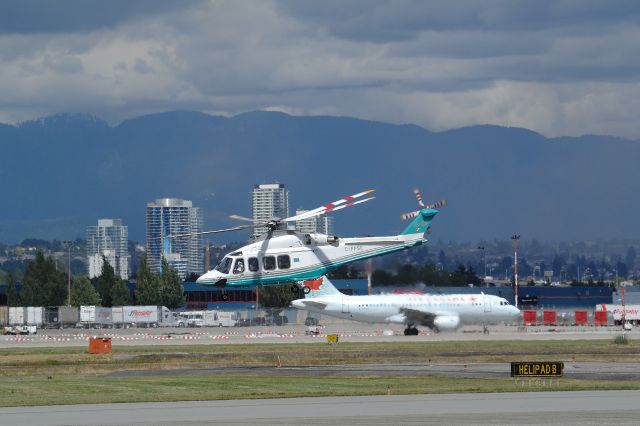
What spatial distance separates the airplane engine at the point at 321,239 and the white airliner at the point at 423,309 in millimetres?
45553

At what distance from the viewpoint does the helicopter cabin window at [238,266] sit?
237ft

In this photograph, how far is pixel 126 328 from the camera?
160125 millimetres

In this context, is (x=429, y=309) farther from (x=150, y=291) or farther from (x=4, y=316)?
(x=150, y=291)

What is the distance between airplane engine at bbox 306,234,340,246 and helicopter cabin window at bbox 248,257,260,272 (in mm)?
3249

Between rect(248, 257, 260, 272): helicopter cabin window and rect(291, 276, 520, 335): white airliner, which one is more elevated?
rect(248, 257, 260, 272): helicopter cabin window

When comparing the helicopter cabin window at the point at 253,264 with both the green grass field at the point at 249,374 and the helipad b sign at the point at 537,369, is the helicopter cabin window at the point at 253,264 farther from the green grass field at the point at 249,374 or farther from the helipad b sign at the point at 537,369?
the helipad b sign at the point at 537,369

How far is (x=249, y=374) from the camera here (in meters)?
67.9

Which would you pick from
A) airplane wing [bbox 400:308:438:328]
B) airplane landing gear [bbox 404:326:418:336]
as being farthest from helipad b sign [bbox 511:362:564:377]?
airplane wing [bbox 400:308:438:328]

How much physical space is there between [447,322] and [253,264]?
49971mm

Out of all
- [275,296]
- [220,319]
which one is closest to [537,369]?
[220,319]

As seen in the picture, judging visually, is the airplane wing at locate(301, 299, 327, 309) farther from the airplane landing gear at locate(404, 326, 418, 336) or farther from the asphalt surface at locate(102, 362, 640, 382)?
the asphalt surface at locate(102, 362, 640, 382)

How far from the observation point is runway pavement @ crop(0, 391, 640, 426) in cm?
4200

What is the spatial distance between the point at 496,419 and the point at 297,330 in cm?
9581

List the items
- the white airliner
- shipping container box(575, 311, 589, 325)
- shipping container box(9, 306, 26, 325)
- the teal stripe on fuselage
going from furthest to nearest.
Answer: shipping container box(9, 306, 26, 325)
shipping container box(575, 311, 589, 325)
the white airliner
the teal stripe on fuselage
